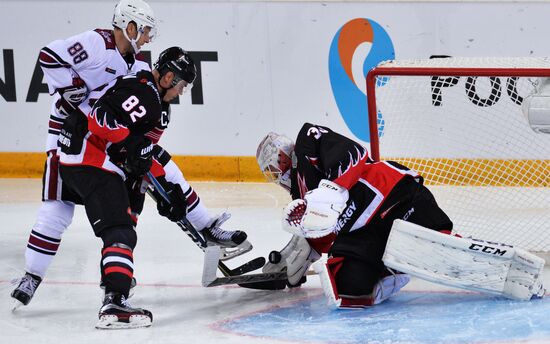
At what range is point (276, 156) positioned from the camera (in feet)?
12.8

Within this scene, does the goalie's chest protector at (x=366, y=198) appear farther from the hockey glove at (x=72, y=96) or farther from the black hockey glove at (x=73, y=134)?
the hockey glove at (x=72, y=96)

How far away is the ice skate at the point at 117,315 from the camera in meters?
3.62

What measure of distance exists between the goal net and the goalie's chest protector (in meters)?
0.86

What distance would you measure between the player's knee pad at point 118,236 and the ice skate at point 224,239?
688 millimetres

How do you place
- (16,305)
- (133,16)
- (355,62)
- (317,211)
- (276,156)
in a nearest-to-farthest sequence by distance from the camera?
(317,211) → (276,156) → (16,305) → (133,16) → (355,62)

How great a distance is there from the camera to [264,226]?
544cm

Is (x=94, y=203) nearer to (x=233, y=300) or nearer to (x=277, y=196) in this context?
(x=233, y=300)

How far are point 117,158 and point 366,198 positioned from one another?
852mm

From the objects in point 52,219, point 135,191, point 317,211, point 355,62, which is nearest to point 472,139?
point 355,62

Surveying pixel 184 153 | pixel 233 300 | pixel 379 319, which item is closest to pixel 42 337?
pixel 233 300

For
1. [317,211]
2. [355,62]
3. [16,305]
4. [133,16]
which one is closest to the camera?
[317,211]

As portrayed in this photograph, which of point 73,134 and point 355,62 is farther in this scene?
point 355,62

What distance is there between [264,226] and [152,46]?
5.62 ft

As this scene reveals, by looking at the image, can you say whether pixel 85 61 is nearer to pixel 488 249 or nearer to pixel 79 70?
pixel 79 70
